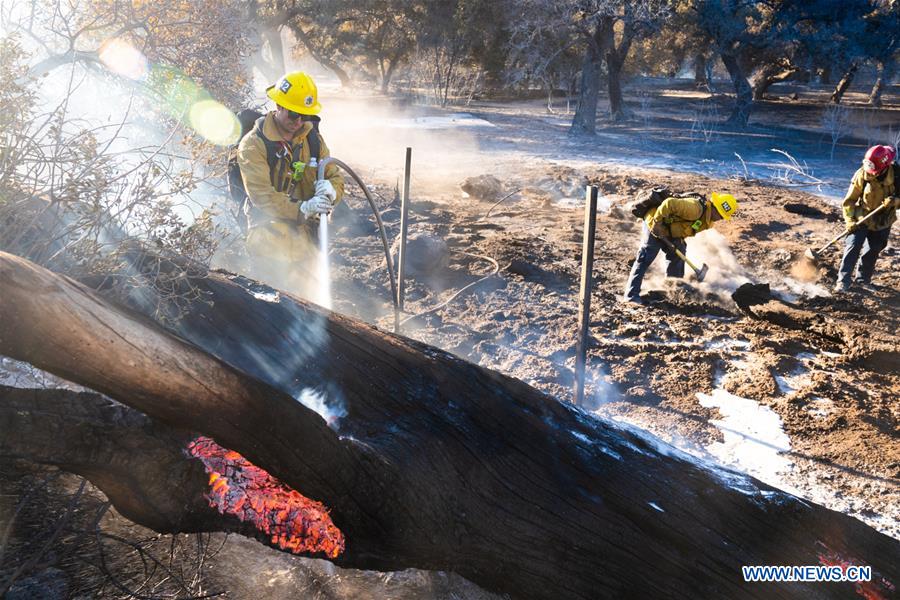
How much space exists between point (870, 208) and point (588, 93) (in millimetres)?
12033

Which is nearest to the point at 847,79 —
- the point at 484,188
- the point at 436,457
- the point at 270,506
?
the point at 484,188

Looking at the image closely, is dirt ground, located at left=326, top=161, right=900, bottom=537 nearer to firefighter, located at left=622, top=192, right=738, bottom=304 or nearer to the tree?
firefighter, located at left=622, top=192, right=738, bottom=304

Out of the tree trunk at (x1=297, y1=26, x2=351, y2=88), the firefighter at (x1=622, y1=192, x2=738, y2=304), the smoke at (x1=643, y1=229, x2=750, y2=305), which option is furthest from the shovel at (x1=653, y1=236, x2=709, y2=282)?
the tree trunk at (x1=297, y1=26, x2=351, y2=88)

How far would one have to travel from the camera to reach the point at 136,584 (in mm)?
2715

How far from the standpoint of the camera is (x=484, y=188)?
1157 cm

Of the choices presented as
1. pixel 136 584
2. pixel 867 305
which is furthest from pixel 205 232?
pixel 867 305

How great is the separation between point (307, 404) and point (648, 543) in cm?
131

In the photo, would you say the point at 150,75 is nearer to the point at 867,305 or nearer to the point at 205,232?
the point at 205,232


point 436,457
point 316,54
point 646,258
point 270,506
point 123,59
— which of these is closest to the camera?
point 270,506

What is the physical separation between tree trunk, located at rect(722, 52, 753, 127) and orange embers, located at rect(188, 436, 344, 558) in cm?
2046

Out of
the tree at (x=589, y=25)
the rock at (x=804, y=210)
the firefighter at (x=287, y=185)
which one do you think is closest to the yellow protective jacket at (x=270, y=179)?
the firefighter at (x=287, y=185)

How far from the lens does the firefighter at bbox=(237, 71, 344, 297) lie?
423 centimetres

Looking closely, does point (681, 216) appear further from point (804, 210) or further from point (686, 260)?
point (804, 210)

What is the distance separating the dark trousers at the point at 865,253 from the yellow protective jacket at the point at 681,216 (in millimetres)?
1937
